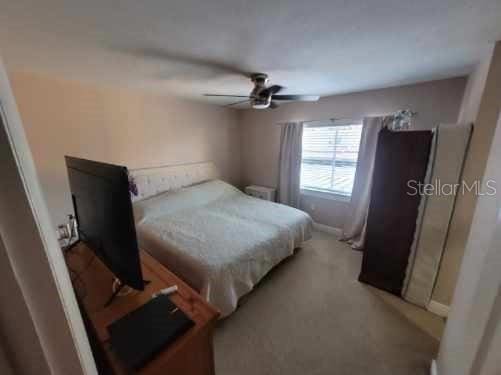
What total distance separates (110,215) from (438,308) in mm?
2761

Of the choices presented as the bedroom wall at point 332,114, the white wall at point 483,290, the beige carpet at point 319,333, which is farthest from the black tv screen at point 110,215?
the bedroom wall at point 332,114

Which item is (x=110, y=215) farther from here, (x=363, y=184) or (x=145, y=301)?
(x=363, y=184)

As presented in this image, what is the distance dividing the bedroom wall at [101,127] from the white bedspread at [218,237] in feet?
2.41

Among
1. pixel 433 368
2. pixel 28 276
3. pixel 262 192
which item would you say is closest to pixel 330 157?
pixel 262 192

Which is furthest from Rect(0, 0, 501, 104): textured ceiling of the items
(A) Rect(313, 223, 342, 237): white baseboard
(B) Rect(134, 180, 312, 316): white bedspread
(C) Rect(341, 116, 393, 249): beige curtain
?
(A) Rect(313, 223, 342, 237): white baseboard

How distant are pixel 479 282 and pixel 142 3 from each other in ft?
6.82

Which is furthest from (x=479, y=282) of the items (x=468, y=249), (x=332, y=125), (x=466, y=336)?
(x=332, y=125)

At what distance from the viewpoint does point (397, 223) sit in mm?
1972

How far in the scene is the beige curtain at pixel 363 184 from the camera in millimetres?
2738

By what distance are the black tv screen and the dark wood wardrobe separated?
212 cm

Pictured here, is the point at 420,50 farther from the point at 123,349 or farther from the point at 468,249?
the point at 123,349

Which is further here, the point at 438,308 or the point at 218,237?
the point at 218,237

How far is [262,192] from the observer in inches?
154

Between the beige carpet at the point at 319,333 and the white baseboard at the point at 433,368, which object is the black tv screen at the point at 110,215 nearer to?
the beige carpet at the point at 319,333
